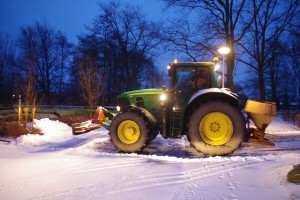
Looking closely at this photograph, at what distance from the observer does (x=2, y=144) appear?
9.09 metres

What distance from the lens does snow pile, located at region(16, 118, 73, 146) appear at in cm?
977

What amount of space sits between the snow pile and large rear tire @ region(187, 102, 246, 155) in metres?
5.19

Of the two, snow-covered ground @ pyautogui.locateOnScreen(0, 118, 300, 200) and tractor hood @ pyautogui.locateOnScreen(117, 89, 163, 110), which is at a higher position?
tractor hood @ pyautogui.locateOnScreen(117, 89, 163, 110)

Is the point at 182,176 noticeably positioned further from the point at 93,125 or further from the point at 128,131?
the point at 93,125

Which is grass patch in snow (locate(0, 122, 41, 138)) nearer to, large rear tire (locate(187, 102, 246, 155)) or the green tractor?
the green tractor

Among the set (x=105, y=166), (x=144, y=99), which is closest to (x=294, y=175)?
(x=105, y=166)

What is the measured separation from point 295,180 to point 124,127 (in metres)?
4.72

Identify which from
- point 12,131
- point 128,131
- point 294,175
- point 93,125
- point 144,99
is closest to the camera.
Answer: point 294,175

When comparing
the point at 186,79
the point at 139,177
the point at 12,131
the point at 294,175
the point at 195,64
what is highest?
the point at 195,64

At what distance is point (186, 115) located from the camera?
7.72m

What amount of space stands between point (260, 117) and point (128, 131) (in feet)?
11.3

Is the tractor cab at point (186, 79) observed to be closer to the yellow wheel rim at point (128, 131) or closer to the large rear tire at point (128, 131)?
the large rear tire at point (128, 131)

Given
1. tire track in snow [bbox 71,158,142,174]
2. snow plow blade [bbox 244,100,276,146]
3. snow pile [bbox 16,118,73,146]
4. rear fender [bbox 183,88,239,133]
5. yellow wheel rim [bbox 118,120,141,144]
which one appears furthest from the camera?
snow pile [bbox 16,118,73,146]

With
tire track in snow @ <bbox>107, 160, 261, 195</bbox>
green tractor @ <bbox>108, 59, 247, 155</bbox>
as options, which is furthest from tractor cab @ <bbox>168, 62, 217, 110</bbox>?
tire track in snow @ <bbox>107, 160, 261, 195</bbox>
